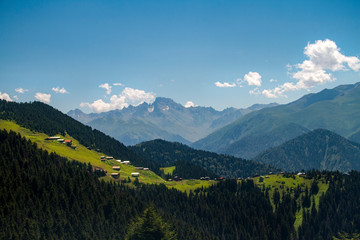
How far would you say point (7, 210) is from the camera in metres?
133

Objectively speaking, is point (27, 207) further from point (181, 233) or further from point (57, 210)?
point (181, 233)

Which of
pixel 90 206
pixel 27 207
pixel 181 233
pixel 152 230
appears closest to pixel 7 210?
pixel 27 207

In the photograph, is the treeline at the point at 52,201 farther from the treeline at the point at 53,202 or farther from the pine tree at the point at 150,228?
the pine tree at the point at 150,228

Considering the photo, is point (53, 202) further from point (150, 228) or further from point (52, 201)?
point (150, 228)

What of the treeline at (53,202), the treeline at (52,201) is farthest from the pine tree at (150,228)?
the treeline at (52,201)

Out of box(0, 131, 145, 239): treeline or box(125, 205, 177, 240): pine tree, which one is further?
box(0, 131, 145, 239): treeline

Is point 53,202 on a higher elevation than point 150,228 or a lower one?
higher

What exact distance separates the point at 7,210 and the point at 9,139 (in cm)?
6672

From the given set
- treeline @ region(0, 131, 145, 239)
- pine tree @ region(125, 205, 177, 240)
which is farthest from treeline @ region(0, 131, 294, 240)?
pine tree @ region(125, 205, 177, 240)

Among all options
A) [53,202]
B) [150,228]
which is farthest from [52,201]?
[150,228]

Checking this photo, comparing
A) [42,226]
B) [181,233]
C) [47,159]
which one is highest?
[47,159]

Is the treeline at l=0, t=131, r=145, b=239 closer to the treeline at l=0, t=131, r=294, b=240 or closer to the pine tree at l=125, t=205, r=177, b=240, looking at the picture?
the treeline at l=0, t=131, r=294, b=240

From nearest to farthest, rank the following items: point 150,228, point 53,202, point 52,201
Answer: point 150,228 < point 53,202 < point 52,201

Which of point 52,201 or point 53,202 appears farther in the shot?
point 52,201
